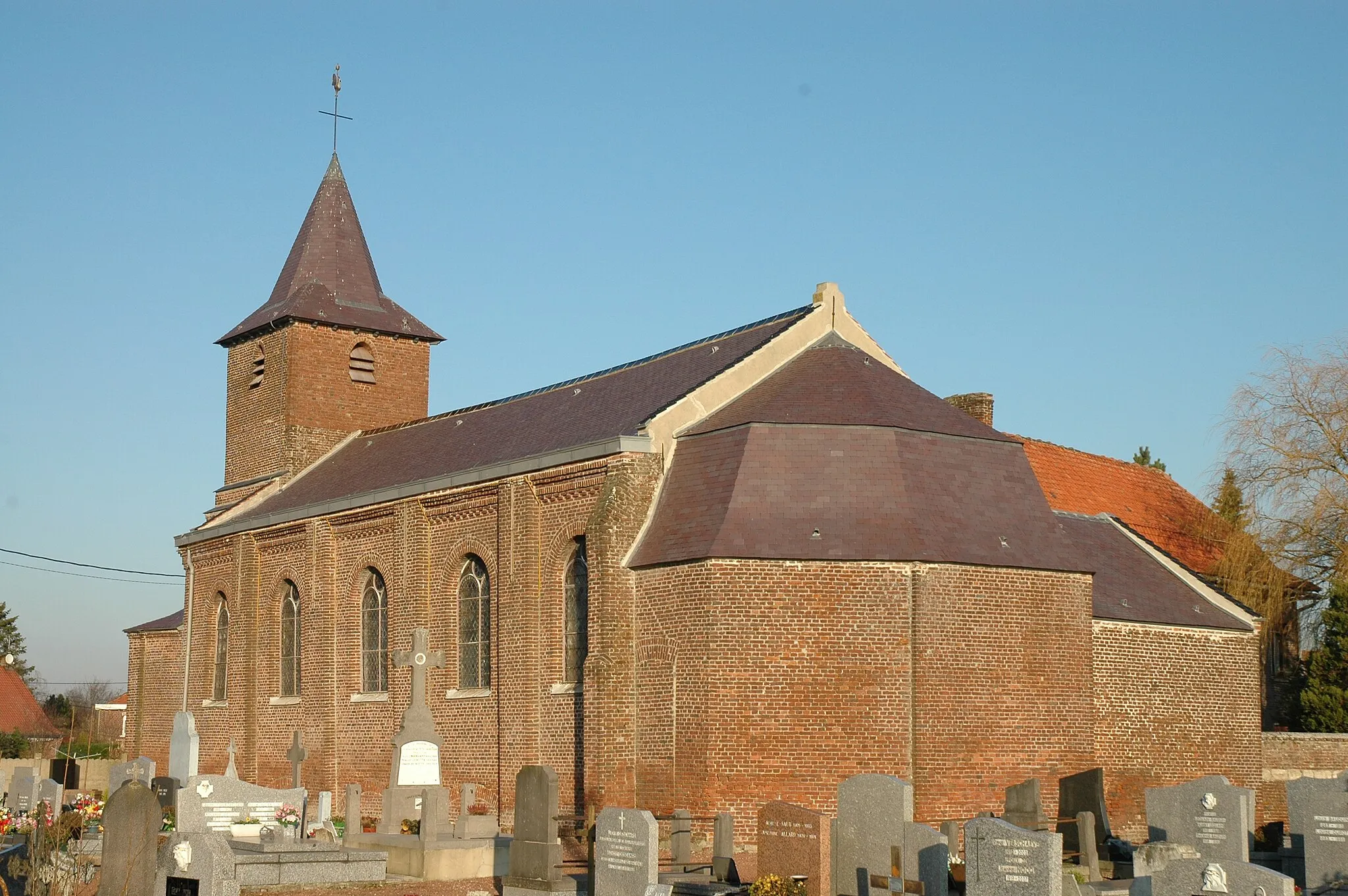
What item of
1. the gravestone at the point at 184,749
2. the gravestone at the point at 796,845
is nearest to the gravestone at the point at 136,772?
the gravestone at the point at 184,749

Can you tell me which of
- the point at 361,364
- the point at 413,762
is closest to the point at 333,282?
the point at 361,364

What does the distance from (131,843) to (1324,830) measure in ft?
42.0

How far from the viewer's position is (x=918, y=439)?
2508cm

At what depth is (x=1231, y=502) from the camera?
35719mm

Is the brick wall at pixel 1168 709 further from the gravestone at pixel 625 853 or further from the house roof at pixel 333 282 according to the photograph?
the house roof at pixel 333 282

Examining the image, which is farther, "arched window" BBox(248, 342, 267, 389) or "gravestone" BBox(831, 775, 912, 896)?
"arched window" BBox(248, 342, 267, 389)

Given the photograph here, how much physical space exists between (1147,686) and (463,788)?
1197 centimetres

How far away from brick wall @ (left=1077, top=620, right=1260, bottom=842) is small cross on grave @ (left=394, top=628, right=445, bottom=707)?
11043 mm

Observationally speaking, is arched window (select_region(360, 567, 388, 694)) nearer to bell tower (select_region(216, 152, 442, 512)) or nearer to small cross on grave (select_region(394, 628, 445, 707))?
small cross on grave (select_region(394, 628, 445, 707))

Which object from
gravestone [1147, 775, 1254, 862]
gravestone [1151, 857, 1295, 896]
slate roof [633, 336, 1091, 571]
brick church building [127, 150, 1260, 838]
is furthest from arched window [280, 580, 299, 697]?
gravestone [1151, 857, 1295, 896]

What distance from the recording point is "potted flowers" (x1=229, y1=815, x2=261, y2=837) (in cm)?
2069

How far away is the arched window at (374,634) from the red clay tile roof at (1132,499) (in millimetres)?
13722

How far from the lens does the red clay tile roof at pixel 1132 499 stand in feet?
108

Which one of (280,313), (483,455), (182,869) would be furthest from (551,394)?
(182,869)
